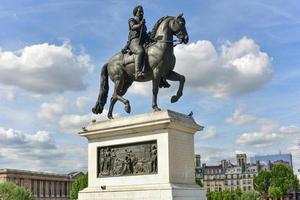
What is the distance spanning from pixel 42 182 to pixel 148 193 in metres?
121

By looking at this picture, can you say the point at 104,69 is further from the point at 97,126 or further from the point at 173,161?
the point at 173,161

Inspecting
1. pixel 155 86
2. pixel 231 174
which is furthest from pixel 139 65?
pixel 231 174

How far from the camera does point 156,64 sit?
59.4 feet

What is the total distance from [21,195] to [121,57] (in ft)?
210

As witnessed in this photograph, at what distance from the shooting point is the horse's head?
18.2 m

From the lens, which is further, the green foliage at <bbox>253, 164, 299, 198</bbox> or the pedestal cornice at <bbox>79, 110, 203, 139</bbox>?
the green foliage at <bbox>253, 164, 299, 198</bbox>

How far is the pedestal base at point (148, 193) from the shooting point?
16.3 metres

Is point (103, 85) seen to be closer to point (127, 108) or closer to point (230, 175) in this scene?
point (127, 108)

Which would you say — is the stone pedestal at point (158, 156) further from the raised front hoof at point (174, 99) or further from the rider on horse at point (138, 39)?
the rider on horse at point (138, 39)

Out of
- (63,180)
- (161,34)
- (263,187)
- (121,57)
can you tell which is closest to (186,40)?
(161,34)

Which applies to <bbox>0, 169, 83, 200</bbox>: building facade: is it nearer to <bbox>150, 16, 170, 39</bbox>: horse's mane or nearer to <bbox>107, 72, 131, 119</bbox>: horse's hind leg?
<bbox>107, 72, 131, 119</bbox>: horse's hind leg

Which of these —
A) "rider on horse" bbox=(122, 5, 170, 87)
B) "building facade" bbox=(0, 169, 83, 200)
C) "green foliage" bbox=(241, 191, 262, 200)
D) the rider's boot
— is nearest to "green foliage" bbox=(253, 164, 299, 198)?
"green foliage" bbox=(241, 191, 262, 200)

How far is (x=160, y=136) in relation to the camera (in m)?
17.1

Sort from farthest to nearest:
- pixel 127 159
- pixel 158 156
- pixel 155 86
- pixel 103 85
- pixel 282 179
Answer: pixel 282 179, pixel 103 85, pixel 155 86, pixel 127 159, pixel 158 156
